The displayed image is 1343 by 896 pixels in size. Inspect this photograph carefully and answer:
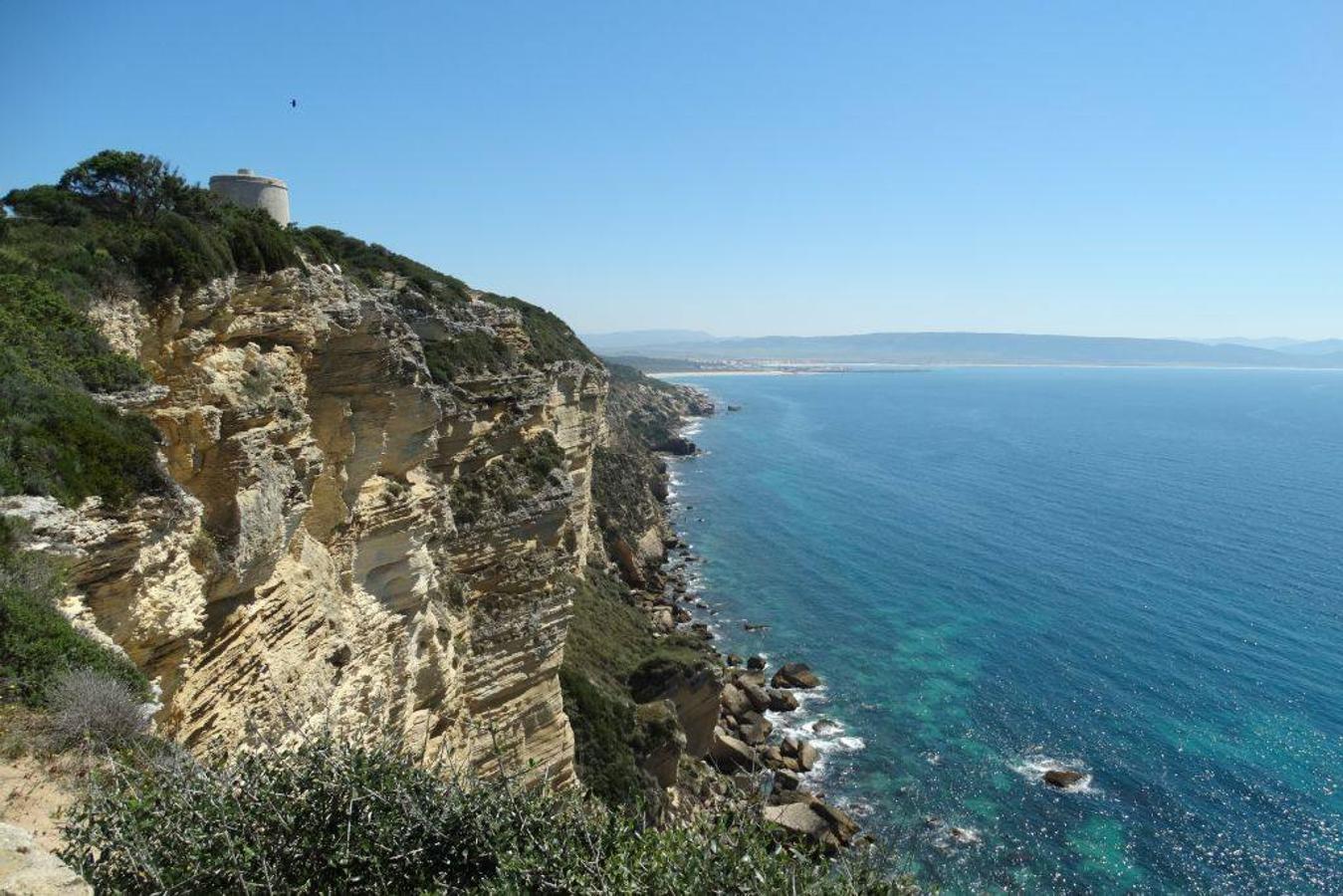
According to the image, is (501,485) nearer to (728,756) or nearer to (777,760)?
(728,756)

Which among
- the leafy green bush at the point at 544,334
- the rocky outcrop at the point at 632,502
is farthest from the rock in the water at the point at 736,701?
the leafy green bush at the point at 544,334

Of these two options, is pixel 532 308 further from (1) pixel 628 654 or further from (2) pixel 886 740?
(2) pixel 886 740

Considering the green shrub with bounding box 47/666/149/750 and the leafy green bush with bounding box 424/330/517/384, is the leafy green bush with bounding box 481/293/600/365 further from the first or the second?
the green shrub with bounding box 47/666/149/750

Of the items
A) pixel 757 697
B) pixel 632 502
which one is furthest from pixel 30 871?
pixel 632 502

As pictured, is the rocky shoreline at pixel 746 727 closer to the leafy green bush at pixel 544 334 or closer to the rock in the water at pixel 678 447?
the leafy green bush at pixel 544 334

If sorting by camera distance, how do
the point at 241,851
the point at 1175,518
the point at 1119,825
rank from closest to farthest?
the point at 241,851
the point at 1119,825
the point at 1175,518

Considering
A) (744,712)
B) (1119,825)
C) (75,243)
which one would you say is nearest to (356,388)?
(75,243)
